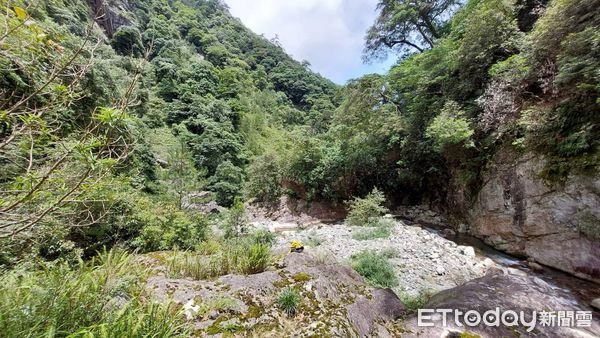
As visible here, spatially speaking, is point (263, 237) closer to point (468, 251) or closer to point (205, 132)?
point (468, 251)

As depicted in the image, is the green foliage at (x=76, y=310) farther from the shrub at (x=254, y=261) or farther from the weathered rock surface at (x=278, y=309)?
the shrub at (x=254, y=261)

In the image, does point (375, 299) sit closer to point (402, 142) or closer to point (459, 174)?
point (459, 174)

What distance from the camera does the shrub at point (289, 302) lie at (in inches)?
85.3

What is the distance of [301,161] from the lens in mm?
12969

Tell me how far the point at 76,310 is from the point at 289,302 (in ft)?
5.16

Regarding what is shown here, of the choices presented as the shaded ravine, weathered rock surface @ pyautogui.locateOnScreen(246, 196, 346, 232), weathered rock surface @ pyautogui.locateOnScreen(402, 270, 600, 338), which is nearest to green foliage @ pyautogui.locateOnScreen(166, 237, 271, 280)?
weathered rock surface @ pyautogui.locateOnScreen(402, 270, 600, 338)

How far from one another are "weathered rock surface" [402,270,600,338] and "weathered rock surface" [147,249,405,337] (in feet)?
1.42

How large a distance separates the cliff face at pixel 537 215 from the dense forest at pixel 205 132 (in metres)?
0.37

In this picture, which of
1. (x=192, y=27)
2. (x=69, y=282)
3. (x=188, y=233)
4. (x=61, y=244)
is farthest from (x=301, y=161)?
(x=192, y=27)

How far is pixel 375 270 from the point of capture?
4.83 metres

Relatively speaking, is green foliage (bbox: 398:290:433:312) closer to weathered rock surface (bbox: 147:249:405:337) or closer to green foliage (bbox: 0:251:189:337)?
weathered rock surface (bbox: 147:249:405:337)

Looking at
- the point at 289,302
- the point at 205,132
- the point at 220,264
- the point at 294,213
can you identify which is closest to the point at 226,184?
the point at 294,213

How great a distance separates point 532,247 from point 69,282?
834 cm

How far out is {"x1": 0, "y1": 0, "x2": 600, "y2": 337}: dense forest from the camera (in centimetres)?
126
